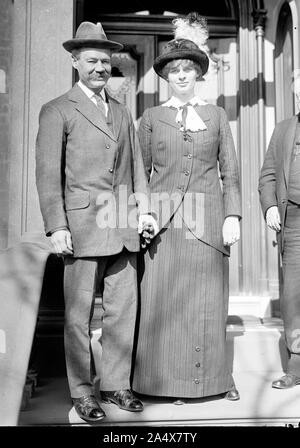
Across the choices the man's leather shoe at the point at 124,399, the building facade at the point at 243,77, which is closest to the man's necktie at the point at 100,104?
the man's leather shoe at the point at 124,399

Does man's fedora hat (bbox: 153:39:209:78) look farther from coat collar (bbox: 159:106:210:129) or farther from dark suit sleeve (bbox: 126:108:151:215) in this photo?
dark suit sleeve (bbox: 126:108:151:215)

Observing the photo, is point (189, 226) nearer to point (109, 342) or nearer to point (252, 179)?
point (109, 342)

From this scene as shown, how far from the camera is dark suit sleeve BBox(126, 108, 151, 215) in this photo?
3.07 m

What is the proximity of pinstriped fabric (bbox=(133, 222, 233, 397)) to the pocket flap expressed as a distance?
55cm

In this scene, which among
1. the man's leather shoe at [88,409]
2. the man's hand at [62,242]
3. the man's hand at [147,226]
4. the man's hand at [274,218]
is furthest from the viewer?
the man's hand at [274,218]

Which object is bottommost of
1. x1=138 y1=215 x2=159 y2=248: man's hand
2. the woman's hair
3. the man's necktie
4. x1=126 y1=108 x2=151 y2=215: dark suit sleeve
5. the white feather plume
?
x1=138 y1=215 x2=159 y2=248: man's hand

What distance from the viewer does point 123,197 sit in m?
3.02

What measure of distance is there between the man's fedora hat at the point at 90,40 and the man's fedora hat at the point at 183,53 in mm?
366

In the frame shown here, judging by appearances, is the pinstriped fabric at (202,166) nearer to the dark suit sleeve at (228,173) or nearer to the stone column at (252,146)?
the dark suit sleeve at (228,173)

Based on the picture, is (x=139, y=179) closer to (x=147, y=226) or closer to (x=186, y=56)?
(x=147, y=226)

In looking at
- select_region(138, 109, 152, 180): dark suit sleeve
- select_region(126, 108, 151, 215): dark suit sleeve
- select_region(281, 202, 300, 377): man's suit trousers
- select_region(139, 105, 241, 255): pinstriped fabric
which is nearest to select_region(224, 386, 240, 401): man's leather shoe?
select_region(281, 202, 300, 377): man's suit trousers

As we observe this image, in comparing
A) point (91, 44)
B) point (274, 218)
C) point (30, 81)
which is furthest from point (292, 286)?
point (30, 81)

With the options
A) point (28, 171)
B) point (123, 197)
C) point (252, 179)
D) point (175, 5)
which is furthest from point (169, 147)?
point (175, 5)

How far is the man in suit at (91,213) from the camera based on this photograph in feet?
9.33
